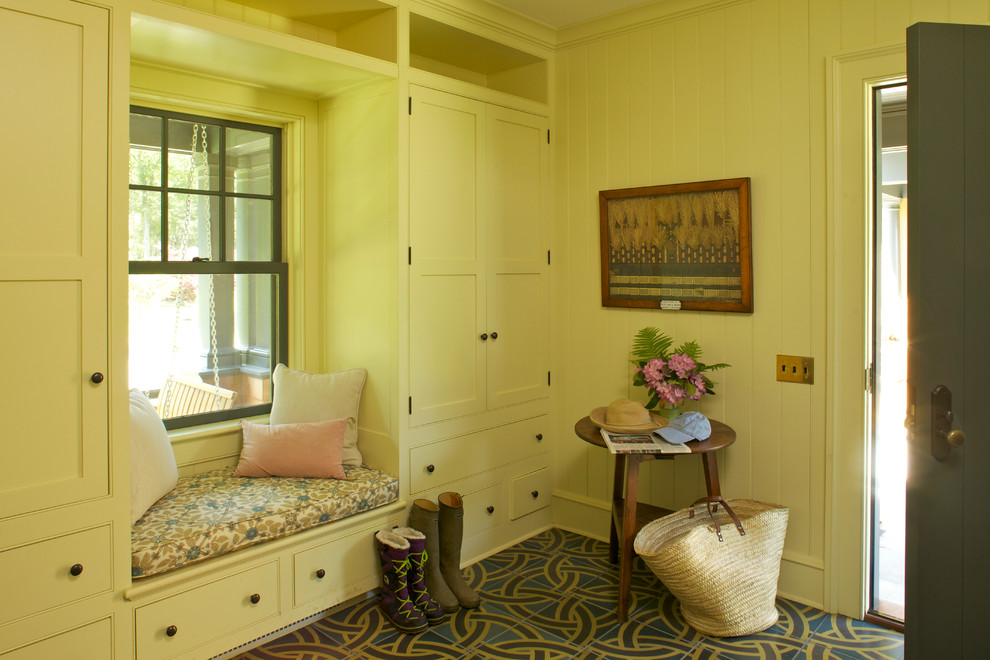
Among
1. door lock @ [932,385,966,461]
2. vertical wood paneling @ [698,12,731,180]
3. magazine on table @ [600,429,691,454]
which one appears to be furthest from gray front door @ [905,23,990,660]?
vertical wood paneling @ [698,12,731,180]

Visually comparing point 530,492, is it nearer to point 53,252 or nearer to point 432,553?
point 432,553

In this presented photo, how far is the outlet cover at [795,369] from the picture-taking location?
116 inches

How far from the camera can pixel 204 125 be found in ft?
10.2

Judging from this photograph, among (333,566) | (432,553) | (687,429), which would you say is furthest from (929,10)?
(333,566)

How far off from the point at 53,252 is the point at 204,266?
0.96 meters

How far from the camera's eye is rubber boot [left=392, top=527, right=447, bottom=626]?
2.85m

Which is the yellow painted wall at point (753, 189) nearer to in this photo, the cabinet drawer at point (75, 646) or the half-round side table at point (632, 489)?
the half-round side table at point (632, 489)

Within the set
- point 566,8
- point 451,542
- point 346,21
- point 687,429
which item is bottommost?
point 451,542

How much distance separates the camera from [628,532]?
2.89 metres

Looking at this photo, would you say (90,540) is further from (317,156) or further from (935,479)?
(935,479)

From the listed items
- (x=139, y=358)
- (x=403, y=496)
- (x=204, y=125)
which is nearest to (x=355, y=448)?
(x=403, y=496)

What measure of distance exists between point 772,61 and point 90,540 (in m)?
3.06

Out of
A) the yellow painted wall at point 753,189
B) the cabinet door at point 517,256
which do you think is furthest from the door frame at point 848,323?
the cabinet door at point 517,256

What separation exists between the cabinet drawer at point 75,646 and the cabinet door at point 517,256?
1.82 meters
